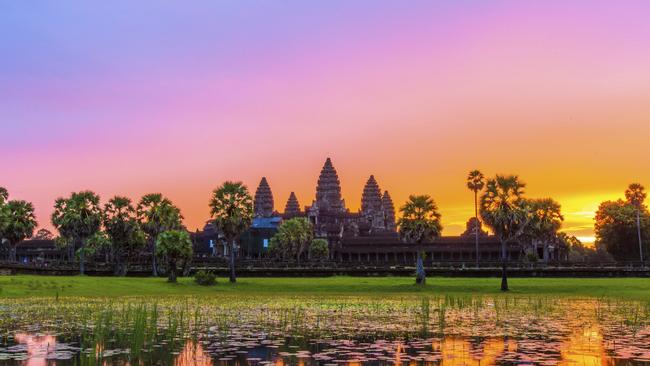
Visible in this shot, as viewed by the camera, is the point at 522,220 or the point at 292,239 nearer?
the point at 522,220

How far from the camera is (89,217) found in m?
89.6

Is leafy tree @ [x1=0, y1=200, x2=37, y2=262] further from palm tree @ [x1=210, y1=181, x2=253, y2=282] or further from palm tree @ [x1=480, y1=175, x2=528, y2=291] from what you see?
palm tree @ [x1=480, y1=175, x2=528, y2=291]

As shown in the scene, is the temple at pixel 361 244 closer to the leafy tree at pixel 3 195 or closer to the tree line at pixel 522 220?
the tree line at pixel 522 220

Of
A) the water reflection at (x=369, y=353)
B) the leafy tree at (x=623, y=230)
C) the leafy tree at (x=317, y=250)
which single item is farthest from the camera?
the leafy tree at (x=317, y=250)

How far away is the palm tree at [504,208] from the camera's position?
6400 centimetres

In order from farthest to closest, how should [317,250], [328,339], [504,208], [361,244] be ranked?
[361,244] < [317,250] < [504,208] < [328,339]

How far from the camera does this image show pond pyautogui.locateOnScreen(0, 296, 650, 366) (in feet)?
53.8

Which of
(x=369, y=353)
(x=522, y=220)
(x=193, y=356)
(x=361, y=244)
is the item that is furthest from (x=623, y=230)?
(x=193, y=356)

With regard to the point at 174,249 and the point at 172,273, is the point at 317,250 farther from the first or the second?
the point at 172,273

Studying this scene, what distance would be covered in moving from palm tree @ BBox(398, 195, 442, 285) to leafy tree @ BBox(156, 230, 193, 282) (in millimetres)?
22109

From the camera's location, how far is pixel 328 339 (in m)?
20.3

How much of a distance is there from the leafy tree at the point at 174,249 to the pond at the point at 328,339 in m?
40.5

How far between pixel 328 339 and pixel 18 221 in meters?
87.7

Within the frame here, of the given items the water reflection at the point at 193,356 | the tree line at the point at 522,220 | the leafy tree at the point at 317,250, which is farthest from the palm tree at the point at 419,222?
the leafy tree at the point at 317,250
